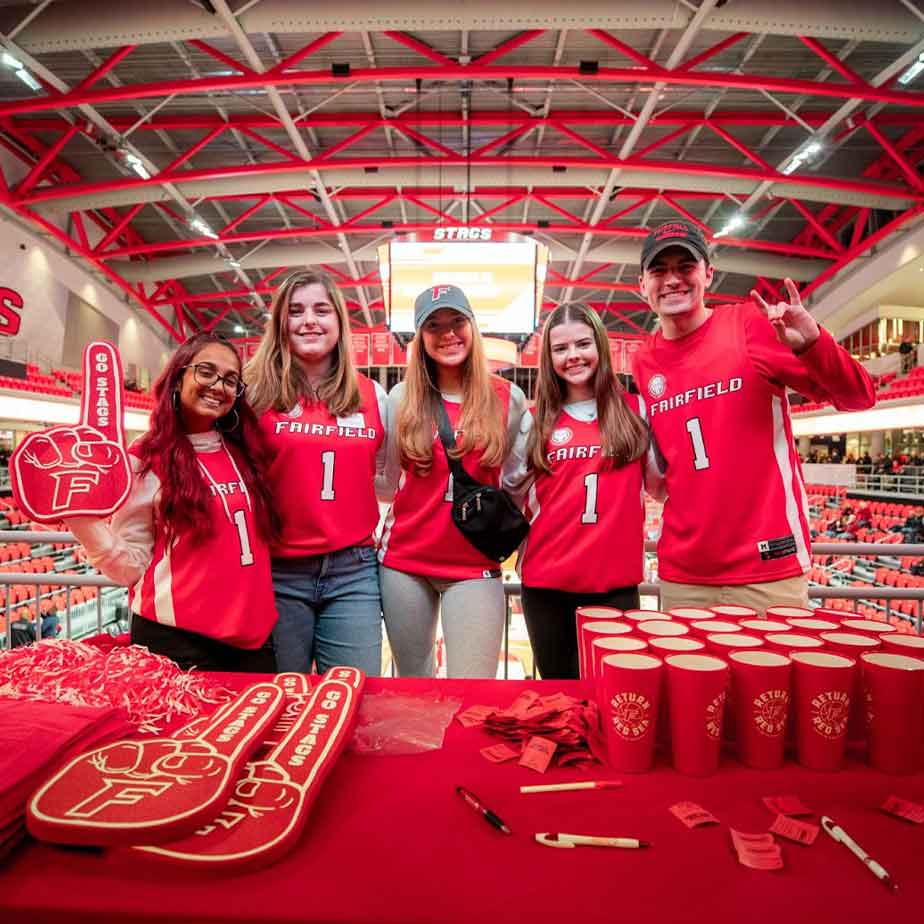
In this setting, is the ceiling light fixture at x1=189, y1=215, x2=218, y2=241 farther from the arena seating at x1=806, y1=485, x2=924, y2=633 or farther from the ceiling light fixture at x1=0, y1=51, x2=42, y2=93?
the arena seating at x1=806, y1=485, x2=924, y2=633

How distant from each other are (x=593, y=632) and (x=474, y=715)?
0.86ft

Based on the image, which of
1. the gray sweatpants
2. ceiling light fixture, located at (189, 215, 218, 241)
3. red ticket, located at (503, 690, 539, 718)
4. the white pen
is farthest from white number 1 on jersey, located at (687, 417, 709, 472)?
ceiling light fixture, located at (189, 215, 218, 241)

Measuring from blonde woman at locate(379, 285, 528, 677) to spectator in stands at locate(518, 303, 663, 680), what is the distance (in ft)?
0.47

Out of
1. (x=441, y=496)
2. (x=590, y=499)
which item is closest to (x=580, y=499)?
(x=590, y=499)

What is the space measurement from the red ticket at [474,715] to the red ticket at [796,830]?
1.58ft

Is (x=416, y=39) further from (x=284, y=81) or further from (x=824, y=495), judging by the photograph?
(x=824, y=495)

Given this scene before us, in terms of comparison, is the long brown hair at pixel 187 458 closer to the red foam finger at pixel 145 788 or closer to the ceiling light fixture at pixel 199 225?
the red foam finger at pixel 145 788


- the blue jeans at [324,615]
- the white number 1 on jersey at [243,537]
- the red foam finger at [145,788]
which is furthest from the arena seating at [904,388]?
the red foam finger at [145,788]

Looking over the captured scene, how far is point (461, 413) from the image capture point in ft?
7.00

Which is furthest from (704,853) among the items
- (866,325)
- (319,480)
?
(866,325)

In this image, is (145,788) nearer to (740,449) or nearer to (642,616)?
(642,616)

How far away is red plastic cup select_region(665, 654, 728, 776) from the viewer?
2.99ft

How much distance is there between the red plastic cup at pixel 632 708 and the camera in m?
0.93

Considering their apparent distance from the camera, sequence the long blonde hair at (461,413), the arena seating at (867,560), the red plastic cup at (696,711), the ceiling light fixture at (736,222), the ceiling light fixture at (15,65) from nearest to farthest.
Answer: the red plastic cup at (696,711), the long blonde hair at (461,413), the ceiling light fixture at (15,65), the arena seating at (867,560), the ceiling light fixture at (736,222)
